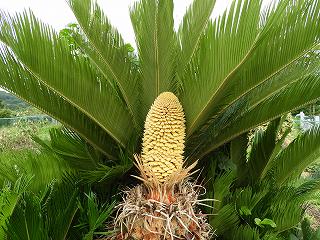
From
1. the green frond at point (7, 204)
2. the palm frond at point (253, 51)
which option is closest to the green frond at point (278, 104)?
the palm frond at point (253, 51)

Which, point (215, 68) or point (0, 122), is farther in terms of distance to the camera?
point (0, 122)

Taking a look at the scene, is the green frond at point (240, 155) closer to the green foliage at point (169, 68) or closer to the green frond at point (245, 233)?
the green foliage at point (169, 68)

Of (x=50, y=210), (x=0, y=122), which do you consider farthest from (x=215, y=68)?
(x=0, y=122)

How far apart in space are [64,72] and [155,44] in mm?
604

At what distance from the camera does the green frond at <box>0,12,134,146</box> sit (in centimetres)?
235

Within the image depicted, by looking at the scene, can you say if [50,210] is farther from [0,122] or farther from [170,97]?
[0,122]

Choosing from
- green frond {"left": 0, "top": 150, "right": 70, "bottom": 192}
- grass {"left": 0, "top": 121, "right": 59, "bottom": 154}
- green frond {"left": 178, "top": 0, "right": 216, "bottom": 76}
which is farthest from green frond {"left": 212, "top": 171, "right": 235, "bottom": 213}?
grass {"left": 0, "top": 121, "right": 59, "bottom": 154}

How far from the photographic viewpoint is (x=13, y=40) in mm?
2332

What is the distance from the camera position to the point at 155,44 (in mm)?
2707

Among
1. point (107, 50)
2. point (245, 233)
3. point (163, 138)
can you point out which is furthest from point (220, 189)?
point (107, 50)

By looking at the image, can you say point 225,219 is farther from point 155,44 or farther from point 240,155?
point 155,44

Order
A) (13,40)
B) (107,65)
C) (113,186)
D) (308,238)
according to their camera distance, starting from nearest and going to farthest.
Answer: (13,40) < (107,65) < (113,186) < (308,238)

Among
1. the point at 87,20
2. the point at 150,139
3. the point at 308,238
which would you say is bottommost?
the point at 308,238

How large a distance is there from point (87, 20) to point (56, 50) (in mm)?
258
